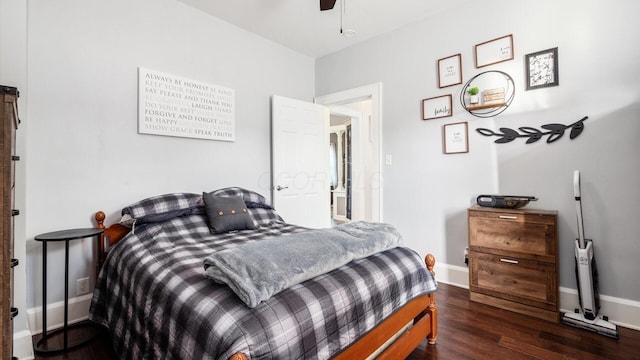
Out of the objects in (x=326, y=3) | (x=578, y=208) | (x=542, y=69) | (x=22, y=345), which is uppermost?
(x=326, y=3)

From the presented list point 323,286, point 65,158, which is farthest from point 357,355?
point 65,158

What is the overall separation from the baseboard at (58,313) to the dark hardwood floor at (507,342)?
0.14 meters

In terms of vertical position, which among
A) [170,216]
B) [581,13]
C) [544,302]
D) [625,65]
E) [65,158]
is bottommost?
[544,302]

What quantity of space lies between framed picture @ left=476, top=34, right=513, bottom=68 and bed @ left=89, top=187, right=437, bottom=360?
75.6 inches

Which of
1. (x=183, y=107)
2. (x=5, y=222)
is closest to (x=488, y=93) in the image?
(x=183, y=107)

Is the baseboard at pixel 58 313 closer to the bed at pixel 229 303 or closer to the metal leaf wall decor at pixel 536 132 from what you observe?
the bed at pixel 229 303

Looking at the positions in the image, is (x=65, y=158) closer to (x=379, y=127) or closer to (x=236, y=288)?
(x=236, y=288)

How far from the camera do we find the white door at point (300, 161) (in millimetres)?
3396

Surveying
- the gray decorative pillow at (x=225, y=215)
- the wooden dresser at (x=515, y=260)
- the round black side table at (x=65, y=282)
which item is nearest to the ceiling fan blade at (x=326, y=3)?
the gray decorative pillow at (x=225, y=215)

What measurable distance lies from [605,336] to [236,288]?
2.39 m

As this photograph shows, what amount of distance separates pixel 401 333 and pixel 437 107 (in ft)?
7.09

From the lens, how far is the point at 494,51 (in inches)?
100

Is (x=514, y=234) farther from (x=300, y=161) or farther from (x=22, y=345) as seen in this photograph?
(x=22, y=345)

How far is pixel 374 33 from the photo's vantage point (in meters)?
3.29
